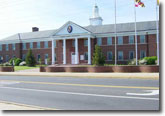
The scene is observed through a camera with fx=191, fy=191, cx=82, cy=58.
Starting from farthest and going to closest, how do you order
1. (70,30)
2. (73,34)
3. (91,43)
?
1. (91,43)
2. (70,30)
3. (73,34)

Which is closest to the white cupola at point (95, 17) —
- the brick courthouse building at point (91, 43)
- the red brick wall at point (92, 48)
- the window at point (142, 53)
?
the brick courthouse building at point (91, 43)

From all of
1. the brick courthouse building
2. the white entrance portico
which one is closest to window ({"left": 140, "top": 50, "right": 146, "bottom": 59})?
the brick courthouse building

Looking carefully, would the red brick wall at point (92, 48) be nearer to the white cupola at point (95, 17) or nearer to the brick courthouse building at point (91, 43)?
the brick courthouse building at point (91, 43)

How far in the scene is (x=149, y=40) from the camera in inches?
1468

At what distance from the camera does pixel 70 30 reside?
41.0m

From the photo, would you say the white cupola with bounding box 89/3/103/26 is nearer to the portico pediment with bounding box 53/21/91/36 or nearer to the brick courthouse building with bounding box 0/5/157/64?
the brick courthouse building with bounding box 0/5/157/64

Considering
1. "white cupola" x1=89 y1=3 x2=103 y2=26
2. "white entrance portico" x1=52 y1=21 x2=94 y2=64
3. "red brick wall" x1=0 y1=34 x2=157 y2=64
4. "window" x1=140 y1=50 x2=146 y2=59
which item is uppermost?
"white cupola" x1=89 y1=3 x2=103 y2=26

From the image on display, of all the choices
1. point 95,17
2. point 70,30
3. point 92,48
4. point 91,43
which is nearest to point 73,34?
point 70,30

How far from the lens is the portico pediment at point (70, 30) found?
131ft

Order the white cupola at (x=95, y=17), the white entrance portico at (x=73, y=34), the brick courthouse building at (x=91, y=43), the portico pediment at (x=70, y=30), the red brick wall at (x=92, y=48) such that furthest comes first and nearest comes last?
the white cupola at (x=95, y=17)
the portico pediment at (x=70, y=30)
the white entrance portico at (x=73, y=34)
the brick courthouse building at (x=91, y=43)
the red brick wall at (x=92, y=48)

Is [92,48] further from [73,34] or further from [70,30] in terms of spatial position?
[70,30]

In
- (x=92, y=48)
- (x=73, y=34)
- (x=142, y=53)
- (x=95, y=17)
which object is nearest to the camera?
(x=142, y=53)

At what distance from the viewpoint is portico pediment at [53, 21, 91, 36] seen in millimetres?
40000

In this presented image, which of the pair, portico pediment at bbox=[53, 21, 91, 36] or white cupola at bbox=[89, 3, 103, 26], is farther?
white cupola at bbox=[89, 3, 103, 26]
